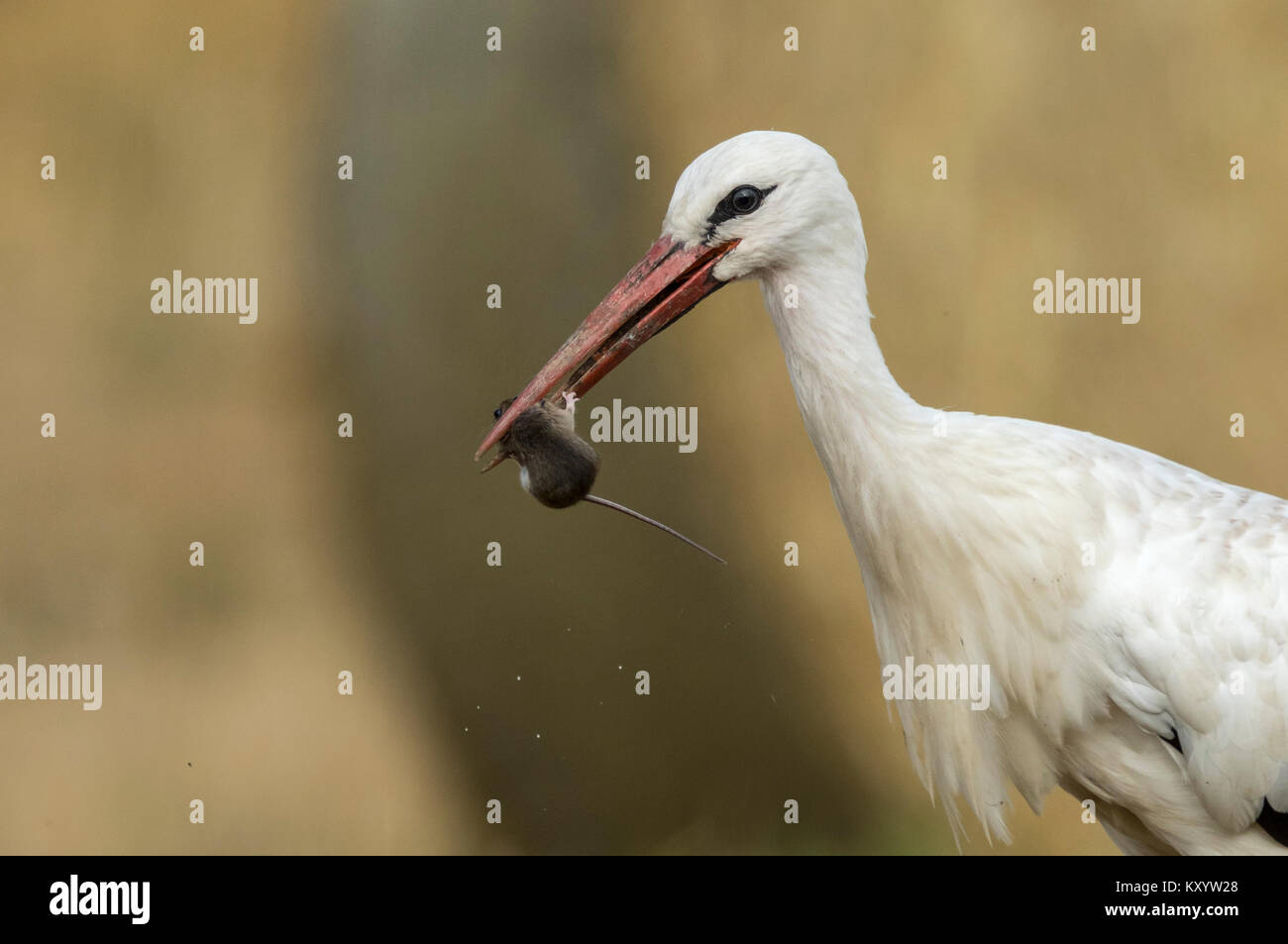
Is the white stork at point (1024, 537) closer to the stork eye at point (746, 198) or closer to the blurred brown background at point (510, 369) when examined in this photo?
the stork eye at point (746, 198)

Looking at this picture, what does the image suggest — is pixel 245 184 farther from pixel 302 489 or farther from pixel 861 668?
pixel 861 668

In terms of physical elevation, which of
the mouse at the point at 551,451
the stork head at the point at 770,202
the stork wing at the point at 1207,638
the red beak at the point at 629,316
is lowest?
the stork wing at the point at 1207,638

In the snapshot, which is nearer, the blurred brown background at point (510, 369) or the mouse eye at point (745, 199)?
the mouse eye at point (745, 199)

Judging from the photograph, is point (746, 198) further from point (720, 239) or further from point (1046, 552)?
point (1046, 552)

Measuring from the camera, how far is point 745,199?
287 cm

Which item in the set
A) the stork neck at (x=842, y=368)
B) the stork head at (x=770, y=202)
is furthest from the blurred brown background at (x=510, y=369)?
the stork neck at (x=842, y=368)

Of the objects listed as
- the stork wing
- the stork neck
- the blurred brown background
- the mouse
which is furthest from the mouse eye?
the blurred brown background

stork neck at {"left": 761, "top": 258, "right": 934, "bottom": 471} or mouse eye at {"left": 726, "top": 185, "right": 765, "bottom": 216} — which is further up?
mouse eye at {"left": 726, "top": 185, "right": 765, "bottom": 216}

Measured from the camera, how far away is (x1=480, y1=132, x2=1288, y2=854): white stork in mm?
2809

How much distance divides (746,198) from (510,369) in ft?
7.45

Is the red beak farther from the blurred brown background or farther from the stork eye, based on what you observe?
the blurred brown background

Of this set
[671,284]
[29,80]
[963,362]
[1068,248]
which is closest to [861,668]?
[963,362]

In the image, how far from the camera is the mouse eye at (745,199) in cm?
287

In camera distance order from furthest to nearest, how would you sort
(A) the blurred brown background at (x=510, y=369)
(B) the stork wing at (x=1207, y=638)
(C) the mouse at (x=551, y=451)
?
(A) the blurred brown background at (x=510, y=369)
(C) the mouse at (x=551, y=451)
(B) the stork wing at (x=1207, y=638)
